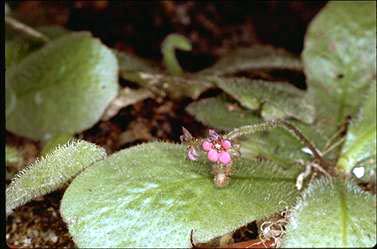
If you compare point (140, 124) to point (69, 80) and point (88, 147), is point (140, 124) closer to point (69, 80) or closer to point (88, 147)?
point (69, 80)

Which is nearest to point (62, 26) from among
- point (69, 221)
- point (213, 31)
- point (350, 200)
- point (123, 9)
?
point (123, 9)

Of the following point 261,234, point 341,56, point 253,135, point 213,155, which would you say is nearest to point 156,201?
point 213,155

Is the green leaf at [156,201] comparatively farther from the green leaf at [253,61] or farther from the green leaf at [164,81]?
the green leaf at [253,61]

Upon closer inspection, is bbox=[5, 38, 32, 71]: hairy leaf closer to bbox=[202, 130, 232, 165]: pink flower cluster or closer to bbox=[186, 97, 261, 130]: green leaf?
bbox=[186, 97, 261, 130]: green leaf

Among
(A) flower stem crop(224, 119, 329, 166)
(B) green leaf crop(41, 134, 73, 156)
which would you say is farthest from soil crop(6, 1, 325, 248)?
(A) flower stem crop(224, 119, 329, 166)

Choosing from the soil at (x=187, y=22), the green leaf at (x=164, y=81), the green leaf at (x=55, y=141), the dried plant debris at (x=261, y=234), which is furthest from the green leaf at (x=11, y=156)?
the soil at (x=187, y=22)

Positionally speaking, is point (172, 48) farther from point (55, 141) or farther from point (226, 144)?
point (226, 144)
